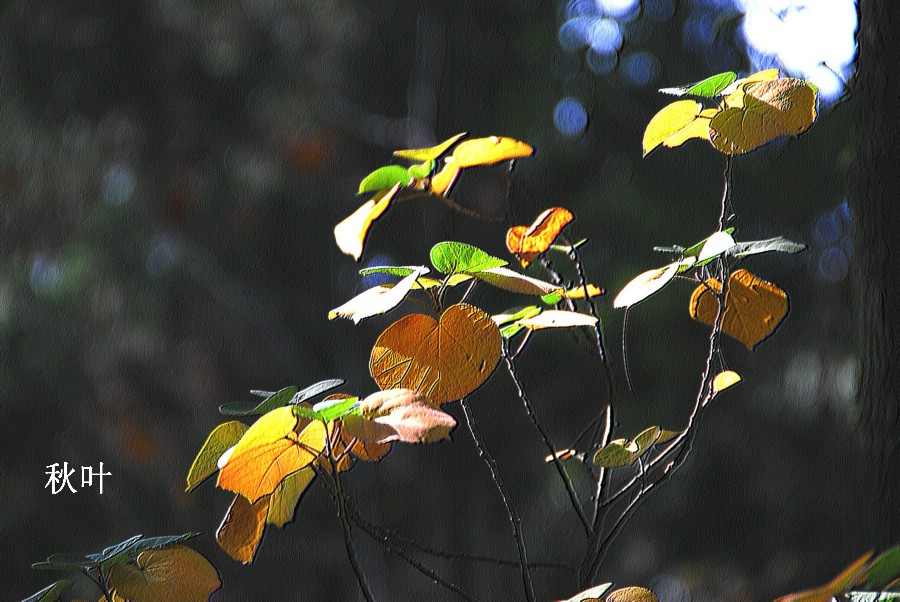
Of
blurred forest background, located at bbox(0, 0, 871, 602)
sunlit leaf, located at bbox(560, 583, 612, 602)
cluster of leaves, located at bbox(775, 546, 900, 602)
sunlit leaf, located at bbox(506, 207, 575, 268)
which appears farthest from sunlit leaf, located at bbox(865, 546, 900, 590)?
blurred forest background, located at bbox(0, 0, 871, 602)

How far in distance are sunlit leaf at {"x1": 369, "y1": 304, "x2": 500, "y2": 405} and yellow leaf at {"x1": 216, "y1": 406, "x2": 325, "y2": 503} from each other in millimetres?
43

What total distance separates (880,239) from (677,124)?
0.88ft

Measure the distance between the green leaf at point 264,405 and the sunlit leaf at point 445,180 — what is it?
13cm

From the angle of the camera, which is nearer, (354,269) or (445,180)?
(445,180)

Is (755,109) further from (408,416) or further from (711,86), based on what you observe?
(408,416)

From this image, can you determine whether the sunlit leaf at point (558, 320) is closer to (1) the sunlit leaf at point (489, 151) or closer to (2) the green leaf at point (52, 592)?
(1) the sunlit leaf at point (489, 151)

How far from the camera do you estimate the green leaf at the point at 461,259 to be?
1.22 ft

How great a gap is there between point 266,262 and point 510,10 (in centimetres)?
61

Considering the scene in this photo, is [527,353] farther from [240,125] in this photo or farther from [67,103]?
[67,103]

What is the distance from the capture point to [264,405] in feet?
1.25

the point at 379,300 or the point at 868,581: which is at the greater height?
the point at 379,300

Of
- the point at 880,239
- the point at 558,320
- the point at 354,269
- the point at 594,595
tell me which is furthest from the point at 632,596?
the point at 354,269

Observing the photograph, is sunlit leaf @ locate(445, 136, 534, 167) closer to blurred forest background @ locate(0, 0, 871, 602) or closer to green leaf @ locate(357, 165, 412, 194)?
green leaf @ locate(357, 165, 412, 194)

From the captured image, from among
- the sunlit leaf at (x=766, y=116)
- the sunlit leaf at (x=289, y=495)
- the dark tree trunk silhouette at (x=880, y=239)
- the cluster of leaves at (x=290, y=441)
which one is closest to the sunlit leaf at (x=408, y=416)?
the cluster of leaves at (x=290, y=441)
